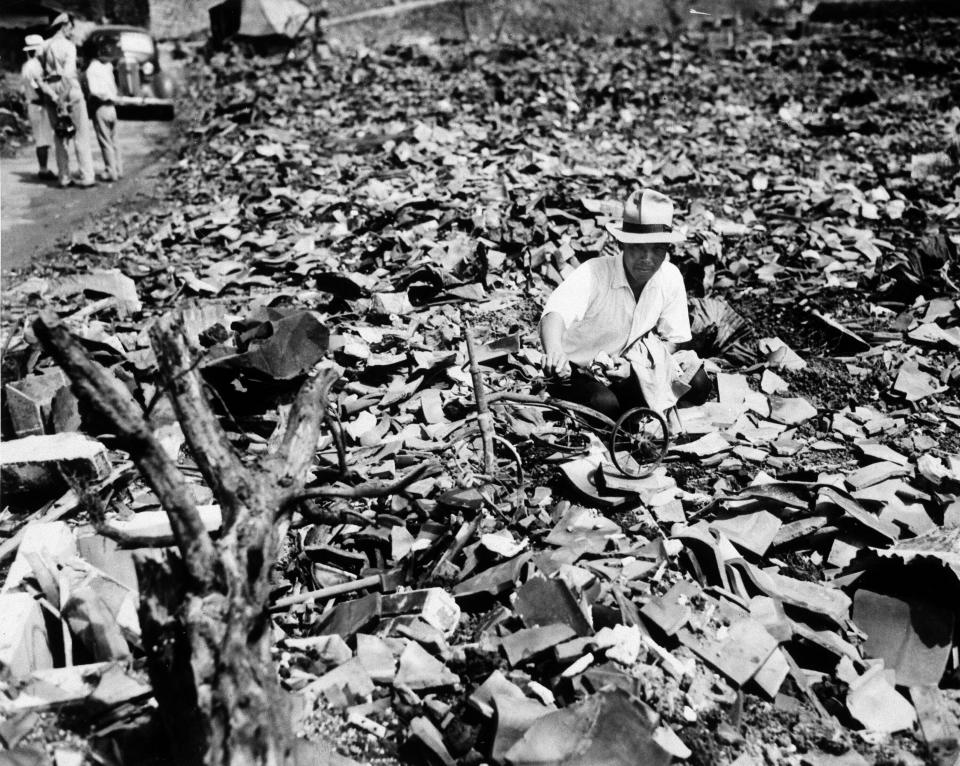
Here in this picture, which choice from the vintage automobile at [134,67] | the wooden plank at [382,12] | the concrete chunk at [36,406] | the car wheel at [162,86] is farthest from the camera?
the wooden plank at [382,12]

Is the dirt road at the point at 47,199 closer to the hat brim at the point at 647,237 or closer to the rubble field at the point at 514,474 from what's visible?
the rubble field at the point at 514,474

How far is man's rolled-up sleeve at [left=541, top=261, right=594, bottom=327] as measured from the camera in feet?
15.1

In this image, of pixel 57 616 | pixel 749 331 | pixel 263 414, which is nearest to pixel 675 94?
pixel 749 331

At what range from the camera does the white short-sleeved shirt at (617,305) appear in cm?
458

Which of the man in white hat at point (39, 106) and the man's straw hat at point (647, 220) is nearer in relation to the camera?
the man's straw hat at point (647, 220)

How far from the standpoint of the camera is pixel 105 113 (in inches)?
420

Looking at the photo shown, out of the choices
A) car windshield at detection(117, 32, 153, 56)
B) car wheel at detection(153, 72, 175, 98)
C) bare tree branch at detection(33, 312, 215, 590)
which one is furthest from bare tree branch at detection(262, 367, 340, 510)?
car windshield at detection(117, 32, 153, 56)

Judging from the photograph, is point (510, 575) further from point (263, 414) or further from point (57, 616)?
point (263, 414)

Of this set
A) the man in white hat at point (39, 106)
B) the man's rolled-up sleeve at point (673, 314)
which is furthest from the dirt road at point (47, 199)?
the man's rolled-up sleeve at point (673, 314)

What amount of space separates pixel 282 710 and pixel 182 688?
30 centimetres

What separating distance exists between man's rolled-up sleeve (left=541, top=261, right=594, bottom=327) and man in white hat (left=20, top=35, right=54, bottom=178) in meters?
8.75

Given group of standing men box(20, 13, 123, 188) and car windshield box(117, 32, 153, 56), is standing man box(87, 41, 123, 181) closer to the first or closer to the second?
group of standing men box(20, 13, 123, 188)

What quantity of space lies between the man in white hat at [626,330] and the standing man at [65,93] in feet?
28.1

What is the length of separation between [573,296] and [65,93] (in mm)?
8654
